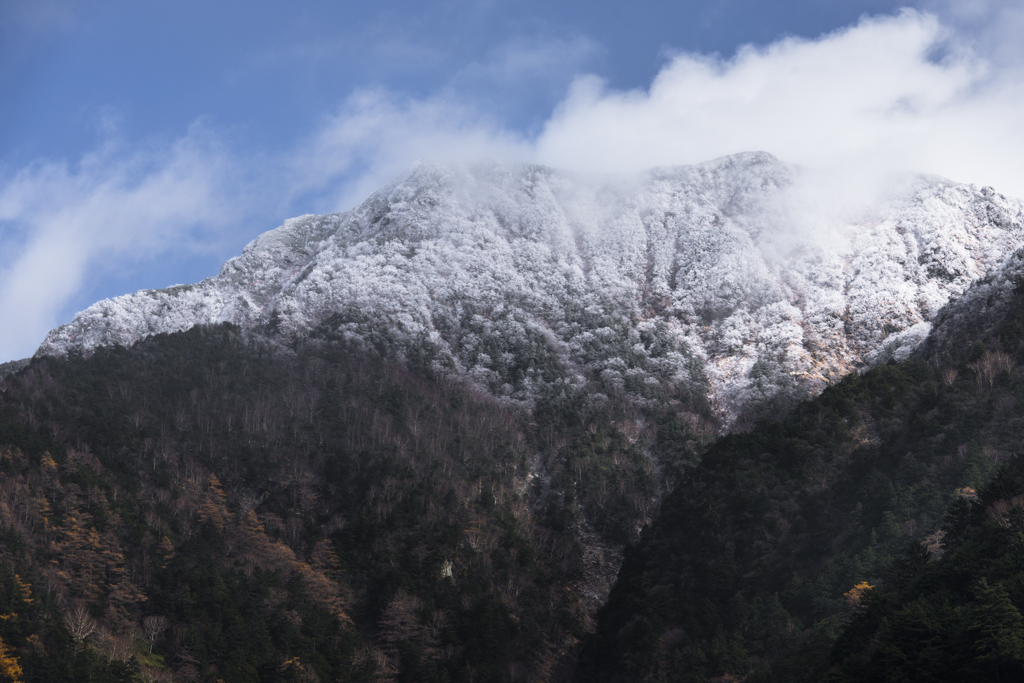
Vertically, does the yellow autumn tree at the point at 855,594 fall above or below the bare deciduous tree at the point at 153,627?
above

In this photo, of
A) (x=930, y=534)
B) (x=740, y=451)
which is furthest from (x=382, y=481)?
(x=930, y=534)

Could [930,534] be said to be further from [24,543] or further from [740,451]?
[24,543]

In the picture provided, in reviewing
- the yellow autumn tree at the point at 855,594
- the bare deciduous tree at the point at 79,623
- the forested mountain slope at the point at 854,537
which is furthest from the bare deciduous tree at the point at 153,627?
the yellow autumn tree at the point at 855,594

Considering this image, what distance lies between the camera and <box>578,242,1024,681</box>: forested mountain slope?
66.6 meters

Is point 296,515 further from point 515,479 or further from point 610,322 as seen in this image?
point 610,322

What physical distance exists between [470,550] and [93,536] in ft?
171

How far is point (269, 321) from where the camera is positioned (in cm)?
18400

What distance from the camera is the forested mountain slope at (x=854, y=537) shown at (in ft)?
218

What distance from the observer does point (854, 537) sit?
101m

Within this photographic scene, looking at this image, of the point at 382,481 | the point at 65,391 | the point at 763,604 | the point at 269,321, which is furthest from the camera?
the point at 269,321

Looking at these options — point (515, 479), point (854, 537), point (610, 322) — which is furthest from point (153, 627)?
point (610, 322)

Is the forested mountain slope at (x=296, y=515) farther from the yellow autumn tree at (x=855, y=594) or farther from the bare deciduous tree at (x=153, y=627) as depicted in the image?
the yellow autumn tree at (x=855, y=594)

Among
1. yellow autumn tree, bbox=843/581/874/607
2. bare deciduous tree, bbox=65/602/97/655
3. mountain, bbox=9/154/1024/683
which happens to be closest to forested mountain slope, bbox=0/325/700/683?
bare deciduous tree, bbox=65/602/97/655

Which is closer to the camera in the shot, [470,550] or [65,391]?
[470,550]
